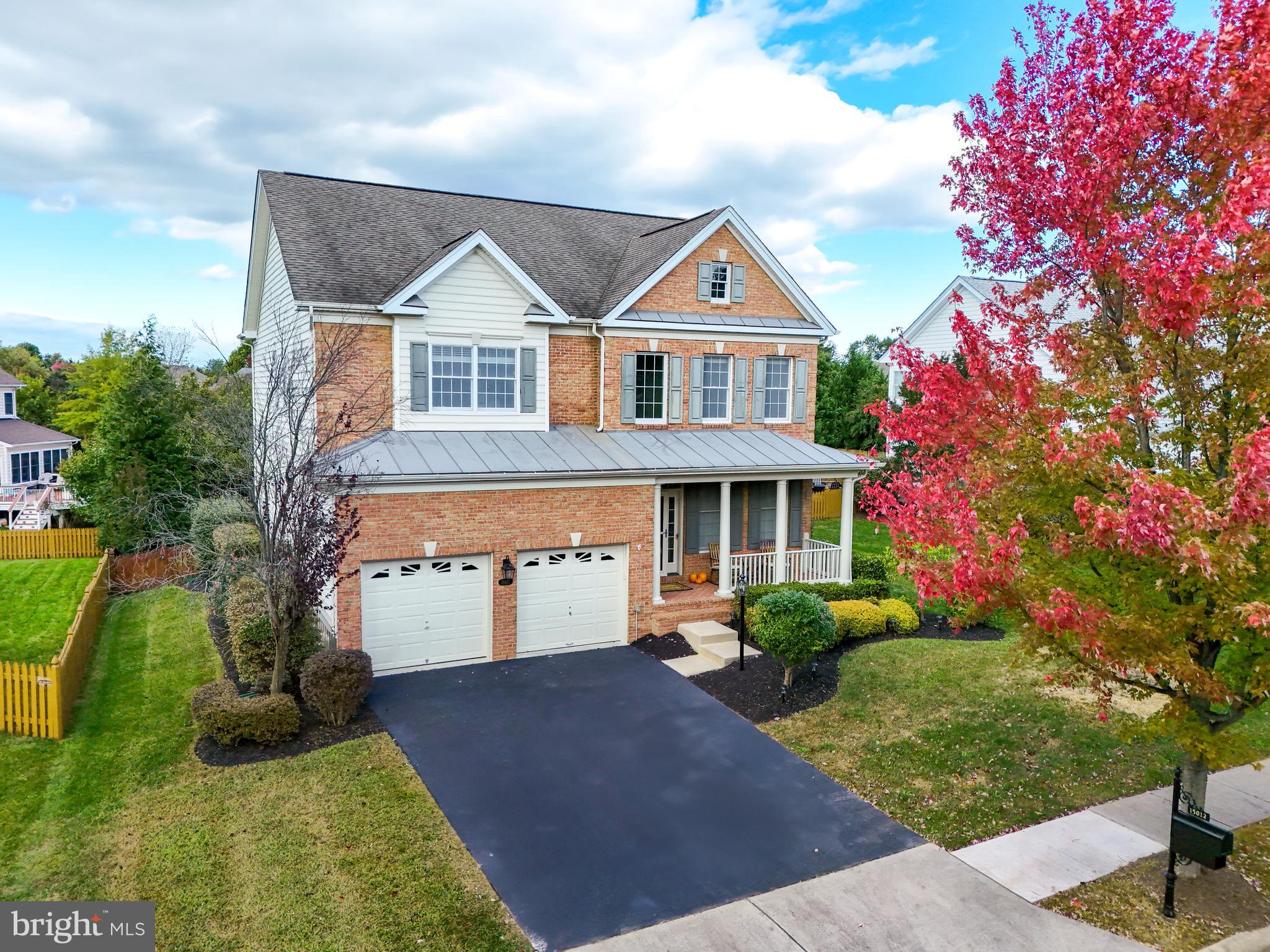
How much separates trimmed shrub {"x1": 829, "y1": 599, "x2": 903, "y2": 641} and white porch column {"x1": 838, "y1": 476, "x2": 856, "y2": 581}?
1.99 metres

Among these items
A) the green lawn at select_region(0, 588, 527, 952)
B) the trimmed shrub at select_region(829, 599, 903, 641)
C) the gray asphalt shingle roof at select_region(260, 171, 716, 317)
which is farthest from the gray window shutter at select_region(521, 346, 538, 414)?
the green lawn at select_region(0, 588, 527, 952)

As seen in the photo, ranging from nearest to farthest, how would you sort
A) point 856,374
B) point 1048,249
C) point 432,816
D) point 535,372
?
point 1048,249 < point 432,816 < point 535,372 < point 856,374

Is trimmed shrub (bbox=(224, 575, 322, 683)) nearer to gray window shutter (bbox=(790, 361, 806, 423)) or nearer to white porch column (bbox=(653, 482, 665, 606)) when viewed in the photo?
white porch column (bbox=(653, 482, 665, 606))

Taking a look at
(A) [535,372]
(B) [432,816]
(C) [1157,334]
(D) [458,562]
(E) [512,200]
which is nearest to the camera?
(C) [1157,334]

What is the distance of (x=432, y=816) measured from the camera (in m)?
9.60

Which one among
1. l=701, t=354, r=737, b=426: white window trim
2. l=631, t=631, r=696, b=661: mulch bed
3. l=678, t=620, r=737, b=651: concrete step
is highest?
l=701, t=354, r=737, b=426: white window trim

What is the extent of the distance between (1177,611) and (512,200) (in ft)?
63.9

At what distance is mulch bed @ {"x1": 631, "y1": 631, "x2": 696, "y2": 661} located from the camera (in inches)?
631

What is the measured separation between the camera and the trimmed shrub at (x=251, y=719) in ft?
37.6

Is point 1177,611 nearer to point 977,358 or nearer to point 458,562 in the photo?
point 977,358

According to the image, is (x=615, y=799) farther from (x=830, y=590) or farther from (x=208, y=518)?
(x=830, y=590)

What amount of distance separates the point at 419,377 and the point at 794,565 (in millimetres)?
9606

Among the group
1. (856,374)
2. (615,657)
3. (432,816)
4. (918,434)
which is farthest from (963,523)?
(856,374)

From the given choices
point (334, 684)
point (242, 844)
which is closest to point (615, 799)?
point (242, 844)
